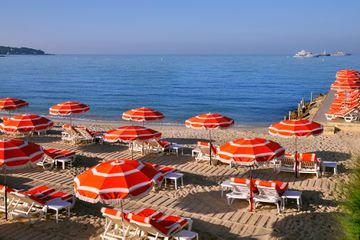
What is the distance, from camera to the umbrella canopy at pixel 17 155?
9.00 meters

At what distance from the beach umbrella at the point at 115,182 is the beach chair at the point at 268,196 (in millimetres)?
3346

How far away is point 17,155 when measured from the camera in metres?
9.16

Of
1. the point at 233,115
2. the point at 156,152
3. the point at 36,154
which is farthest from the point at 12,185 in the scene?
the point at 233,115

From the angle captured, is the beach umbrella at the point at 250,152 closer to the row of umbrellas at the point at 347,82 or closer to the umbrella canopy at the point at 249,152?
the umbrella canopy at the point at 249,152

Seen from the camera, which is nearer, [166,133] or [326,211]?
[326,211]

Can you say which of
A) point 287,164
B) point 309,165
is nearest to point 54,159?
point 287,164

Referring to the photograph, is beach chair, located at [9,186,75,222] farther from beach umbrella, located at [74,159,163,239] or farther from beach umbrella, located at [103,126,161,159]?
beach umbrella, located at [103,126,161,159]

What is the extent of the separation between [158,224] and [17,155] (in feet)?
12.1

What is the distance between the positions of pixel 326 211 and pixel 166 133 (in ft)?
45.5

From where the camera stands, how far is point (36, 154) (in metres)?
9.50

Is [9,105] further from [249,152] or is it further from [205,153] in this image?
[249,152]

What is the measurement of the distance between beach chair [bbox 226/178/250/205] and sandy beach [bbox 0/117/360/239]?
0.27 metres

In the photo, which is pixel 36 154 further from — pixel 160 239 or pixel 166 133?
pixel 166 133

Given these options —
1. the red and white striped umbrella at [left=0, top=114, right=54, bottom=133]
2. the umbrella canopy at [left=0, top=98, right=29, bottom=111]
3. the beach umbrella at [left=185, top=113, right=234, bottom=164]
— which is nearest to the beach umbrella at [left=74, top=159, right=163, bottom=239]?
the beach umbrella at [left=185, top=113, right=234, bottom=164]
